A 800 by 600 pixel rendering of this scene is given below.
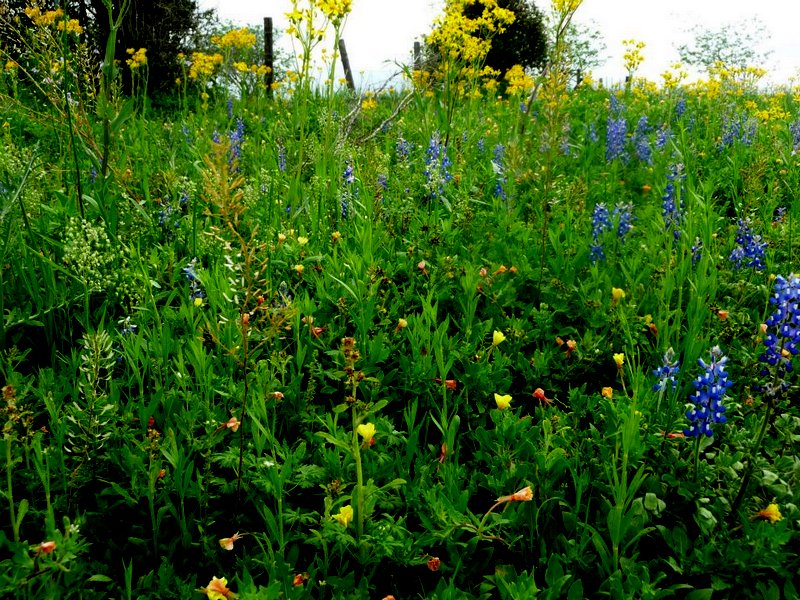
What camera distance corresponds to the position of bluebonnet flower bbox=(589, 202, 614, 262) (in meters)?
2.70

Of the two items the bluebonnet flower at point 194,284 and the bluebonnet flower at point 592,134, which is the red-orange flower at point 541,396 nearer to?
the bluebonnet flower at point 194,284

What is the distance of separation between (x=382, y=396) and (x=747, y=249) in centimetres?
173

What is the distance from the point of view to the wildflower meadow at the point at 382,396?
1.38 meters

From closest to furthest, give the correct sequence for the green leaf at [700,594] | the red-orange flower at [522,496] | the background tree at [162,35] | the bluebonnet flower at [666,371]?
the green leaf at [700,594] → the red-orange flower at [522,496] → the bluebonnet flower at [666,371] → the background tree at [162,35]

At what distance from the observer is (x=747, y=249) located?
248cm

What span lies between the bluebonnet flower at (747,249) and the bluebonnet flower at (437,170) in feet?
4.68

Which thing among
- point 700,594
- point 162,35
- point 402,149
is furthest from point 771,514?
point 162,35

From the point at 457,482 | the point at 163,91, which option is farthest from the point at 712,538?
the point at 163,91

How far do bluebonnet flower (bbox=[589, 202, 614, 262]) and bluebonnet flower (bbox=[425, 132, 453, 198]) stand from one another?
0.82 meters

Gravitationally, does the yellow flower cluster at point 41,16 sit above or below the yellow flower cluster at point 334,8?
below

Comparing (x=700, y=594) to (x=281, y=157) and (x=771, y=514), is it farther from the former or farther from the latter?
(x=281, y=157)

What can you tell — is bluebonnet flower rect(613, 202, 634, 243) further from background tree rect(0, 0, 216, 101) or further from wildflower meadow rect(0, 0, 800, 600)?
background tree rect(0, 0, 216, 101)

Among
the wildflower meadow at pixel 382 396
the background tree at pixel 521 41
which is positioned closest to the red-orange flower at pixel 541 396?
the wildflower meadow at pixel 382 396

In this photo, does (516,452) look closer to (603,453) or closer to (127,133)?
(603,453)
